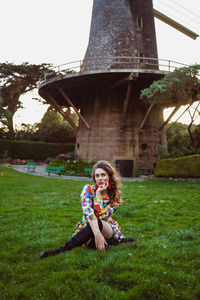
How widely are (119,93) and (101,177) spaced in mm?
15192

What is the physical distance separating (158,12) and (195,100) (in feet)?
42.3

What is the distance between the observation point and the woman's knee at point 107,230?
2924mm

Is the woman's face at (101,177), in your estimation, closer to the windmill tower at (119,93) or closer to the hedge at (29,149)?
the windmill tower at (119,93)

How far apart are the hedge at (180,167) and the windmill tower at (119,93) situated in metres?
2.92

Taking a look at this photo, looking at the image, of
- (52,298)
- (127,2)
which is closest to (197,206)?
(52,298)

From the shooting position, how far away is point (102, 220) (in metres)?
2.96

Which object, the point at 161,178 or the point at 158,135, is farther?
the point at 158,135

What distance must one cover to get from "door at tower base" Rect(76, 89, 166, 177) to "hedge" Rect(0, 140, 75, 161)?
42.6 feet

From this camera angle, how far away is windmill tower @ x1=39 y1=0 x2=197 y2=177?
16.7 metres

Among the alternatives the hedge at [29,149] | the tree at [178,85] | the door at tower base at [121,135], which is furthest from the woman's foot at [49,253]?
the hedge at [29,149]

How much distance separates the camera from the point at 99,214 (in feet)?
9.98

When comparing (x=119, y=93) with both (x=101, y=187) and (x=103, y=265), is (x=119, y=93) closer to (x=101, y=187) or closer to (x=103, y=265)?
(x=101, y=187)

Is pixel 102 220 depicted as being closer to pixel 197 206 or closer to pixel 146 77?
pixel 197 206

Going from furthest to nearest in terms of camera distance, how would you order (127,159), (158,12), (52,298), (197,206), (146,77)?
1. (158,12)
2. (127,159)
3. (146,77)
4. (197,206)
5. (52,298)
